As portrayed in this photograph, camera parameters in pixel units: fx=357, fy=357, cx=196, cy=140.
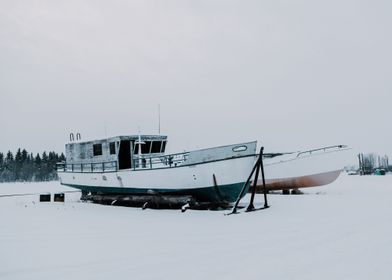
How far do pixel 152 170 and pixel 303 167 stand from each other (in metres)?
9.96

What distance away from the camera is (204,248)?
6711 mm

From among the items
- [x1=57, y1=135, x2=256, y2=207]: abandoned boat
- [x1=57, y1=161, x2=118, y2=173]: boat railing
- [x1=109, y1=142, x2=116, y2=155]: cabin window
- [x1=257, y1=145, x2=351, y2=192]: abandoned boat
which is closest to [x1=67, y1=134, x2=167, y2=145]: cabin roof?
[x1=57, y1=135, x2=256, y2=207]: abandoned boat

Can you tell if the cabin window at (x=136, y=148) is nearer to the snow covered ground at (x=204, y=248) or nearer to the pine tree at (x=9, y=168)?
the snow covered ground at (x=204, y=248)

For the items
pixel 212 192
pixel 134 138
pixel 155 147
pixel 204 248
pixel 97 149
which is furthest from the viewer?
pixel 97 149

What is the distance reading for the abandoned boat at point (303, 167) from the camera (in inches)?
805

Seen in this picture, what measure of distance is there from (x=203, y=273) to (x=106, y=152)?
13370 millimetres

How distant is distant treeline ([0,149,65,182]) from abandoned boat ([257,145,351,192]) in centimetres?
7860

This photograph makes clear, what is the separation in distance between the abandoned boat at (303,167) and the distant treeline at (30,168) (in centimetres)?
7860

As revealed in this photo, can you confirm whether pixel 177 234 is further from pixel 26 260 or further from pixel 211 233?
pixel 26 260

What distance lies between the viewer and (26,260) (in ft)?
19.6

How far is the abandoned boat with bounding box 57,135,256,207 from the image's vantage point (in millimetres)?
13266

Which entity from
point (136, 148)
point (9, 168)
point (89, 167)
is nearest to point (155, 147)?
point (136, 148)

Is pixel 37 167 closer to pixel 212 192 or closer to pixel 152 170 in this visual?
pixel 152 170

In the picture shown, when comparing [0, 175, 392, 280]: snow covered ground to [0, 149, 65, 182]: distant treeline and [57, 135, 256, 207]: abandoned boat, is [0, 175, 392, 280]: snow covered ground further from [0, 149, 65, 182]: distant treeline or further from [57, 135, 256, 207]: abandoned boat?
[0, 149, 65, 182]: distant treeline
